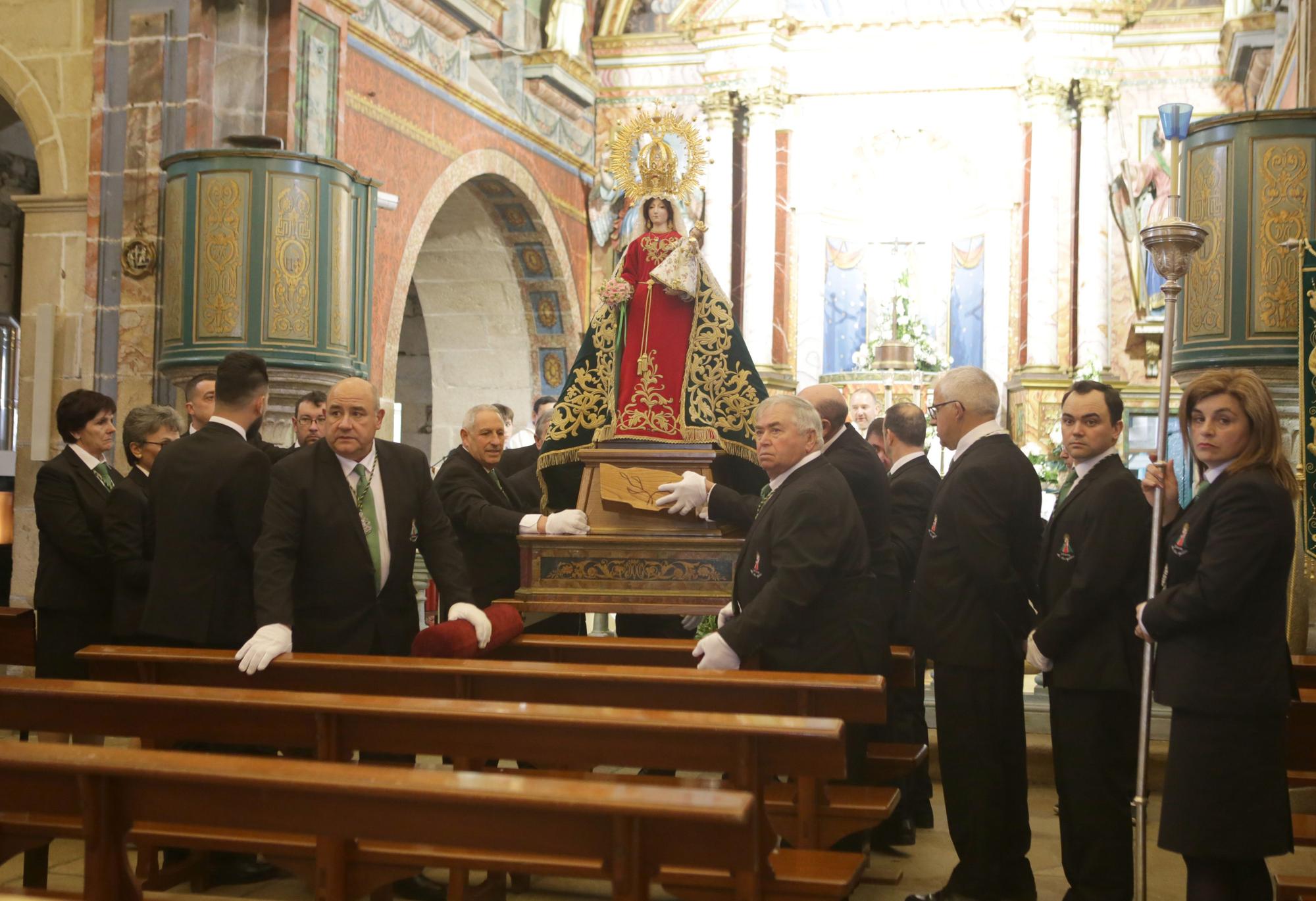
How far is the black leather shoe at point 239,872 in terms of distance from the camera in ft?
13.2

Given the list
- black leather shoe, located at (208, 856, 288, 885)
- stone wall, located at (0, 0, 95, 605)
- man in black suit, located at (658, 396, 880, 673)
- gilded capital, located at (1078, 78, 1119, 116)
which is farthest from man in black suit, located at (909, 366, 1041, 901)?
gilded capital, located at (1078, 78, 1119, 116)

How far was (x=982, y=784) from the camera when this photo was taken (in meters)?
3.88

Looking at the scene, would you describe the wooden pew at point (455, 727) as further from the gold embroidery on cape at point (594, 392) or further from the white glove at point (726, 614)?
the gold embroidery on cape at point (594, 392)

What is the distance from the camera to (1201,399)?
10.3 feet

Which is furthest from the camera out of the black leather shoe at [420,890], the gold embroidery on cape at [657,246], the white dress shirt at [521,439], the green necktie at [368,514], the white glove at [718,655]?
the white dress shirt at [521,439]

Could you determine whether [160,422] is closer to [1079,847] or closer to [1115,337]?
[1079,847]

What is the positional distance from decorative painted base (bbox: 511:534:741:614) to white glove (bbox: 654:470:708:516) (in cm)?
11

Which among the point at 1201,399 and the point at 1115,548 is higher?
the point at 1201,399

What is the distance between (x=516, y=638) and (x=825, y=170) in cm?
1136

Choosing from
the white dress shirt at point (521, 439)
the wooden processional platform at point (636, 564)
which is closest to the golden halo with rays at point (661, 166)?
the wooden processional platform at point (636, 564)

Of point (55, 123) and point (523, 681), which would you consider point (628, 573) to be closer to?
point (523, 681)

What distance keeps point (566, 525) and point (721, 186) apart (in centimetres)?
1017

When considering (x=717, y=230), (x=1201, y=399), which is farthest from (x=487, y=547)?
(x=717, y=230)

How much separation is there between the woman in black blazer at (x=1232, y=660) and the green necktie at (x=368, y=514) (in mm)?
2194
